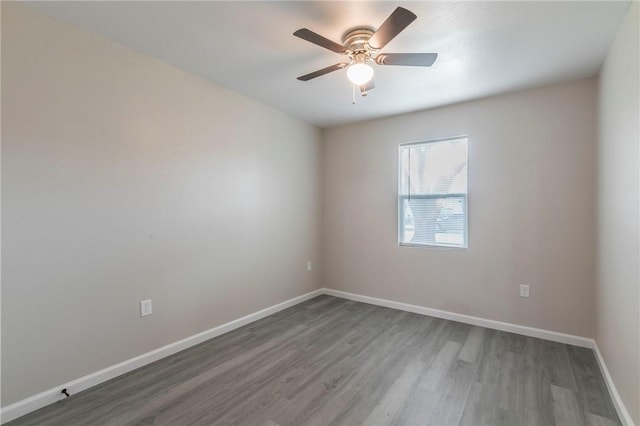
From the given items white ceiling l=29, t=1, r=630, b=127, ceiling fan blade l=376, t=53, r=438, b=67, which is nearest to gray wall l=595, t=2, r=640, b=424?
white ceiling l=29, t=1, r=630, b=127

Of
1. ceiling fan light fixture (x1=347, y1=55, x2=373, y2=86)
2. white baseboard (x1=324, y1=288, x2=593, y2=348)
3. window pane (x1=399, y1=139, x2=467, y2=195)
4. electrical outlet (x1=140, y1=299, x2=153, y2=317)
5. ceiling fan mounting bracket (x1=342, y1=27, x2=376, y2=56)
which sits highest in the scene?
ceiling fan mounting bracket (x1=342, y1=27, x2=376, y2=56)

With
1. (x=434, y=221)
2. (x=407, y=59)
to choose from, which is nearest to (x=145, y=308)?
(x=407, y=59)

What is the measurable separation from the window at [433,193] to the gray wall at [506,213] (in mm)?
97

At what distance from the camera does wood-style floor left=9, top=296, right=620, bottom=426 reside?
1.77m

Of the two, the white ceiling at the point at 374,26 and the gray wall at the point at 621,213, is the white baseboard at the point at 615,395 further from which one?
the white ceiling at the point at 374,26

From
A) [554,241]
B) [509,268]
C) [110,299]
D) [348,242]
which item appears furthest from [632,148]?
[110,299]

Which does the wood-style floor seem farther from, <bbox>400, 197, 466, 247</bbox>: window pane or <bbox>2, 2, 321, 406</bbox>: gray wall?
<bbox>400, 197, 466, 247</bbox>: window pane

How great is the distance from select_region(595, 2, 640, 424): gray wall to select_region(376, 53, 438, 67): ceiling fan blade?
104cm

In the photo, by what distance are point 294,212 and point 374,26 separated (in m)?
2.41

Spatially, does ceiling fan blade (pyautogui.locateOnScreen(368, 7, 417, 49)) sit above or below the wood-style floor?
above

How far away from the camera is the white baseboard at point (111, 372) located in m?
1.76

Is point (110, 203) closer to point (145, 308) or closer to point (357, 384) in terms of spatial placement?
point (145, 308)

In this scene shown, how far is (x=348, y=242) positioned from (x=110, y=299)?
2782 millimetres

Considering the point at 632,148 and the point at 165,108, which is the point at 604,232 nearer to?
the point at 632,148
